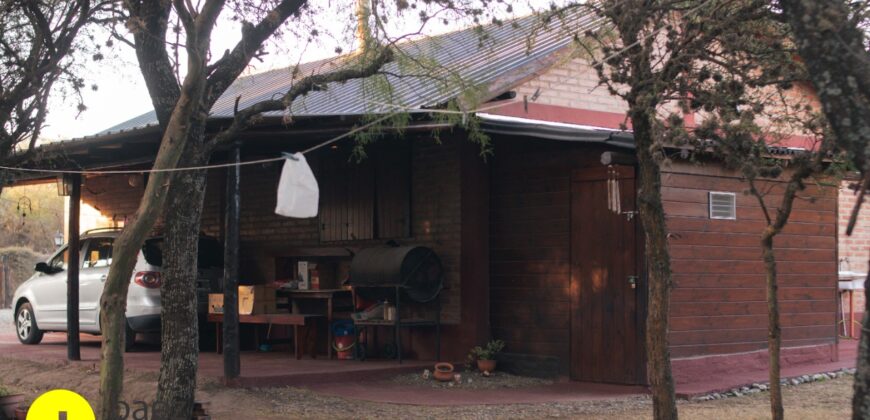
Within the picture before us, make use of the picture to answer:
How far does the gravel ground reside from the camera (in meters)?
10.7

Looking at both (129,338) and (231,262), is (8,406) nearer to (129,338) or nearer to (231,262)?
(231,262)

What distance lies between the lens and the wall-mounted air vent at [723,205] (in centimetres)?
1082

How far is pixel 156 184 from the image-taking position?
6836 mm

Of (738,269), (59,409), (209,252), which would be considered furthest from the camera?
(209,252)

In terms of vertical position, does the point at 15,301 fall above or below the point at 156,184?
below

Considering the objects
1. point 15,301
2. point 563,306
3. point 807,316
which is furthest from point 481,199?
point 15,301

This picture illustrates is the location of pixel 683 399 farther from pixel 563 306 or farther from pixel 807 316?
pixel 807 316

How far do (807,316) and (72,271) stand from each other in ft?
29.6

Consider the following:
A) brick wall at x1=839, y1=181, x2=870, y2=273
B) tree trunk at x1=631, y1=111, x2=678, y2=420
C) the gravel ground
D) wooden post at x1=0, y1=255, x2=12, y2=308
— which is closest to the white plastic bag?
tree trunk at x1=631, y1=111, x2=678, y2=420

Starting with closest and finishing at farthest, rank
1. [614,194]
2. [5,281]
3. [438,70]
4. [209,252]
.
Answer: [438,70] < [614,194] < [209,252] < [5,281]

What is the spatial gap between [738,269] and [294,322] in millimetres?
5297

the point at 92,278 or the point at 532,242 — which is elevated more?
the point at 532,242

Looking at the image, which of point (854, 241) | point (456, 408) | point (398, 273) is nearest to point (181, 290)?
point (456, 408)

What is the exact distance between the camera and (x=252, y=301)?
12.7m
